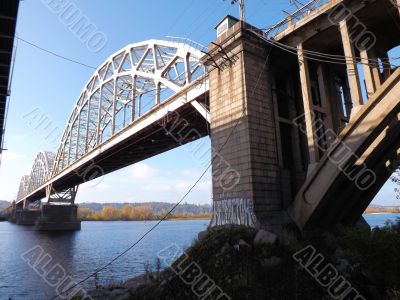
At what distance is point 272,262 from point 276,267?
169 millimetres

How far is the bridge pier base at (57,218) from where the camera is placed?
6988 centimetres

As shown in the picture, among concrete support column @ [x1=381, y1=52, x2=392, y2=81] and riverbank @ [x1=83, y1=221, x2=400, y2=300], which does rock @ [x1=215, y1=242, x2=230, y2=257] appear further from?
concrete support column @ [x1=381, y1=52, x2=392, y2=81]

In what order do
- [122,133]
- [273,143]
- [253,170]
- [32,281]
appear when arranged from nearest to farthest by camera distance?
1. [253,170]
2. [273,143]
3. [32,281]
4. [122,133]

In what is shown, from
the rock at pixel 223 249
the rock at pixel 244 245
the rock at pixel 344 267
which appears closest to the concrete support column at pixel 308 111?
the rock at pixel 344 267

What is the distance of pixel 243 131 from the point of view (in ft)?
44.6

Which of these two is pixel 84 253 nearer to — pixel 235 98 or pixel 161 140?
pixel 161 140

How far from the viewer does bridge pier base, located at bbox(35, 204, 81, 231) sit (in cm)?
6988

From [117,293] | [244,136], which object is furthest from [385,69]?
[117,293]

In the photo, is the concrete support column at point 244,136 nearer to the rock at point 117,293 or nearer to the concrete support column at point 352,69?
the concrete support column at point 352,69

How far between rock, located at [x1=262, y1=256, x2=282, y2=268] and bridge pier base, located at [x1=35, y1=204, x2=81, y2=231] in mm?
70162

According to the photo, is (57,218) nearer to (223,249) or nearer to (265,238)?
(223,249)

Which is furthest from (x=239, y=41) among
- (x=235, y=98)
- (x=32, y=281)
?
(x=32, y=281)

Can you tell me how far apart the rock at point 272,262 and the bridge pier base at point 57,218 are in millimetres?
70162

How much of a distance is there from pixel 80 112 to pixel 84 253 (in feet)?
109
